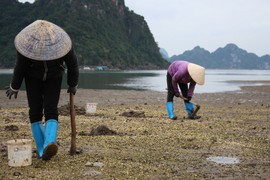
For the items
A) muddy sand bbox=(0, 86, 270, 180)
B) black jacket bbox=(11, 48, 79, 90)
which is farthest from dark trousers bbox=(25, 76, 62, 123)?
muddy sand bbox=(0, 86, 270, 180)

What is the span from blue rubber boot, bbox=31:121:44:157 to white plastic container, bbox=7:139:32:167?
456 millimetres

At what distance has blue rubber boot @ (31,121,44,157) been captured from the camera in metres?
5.88

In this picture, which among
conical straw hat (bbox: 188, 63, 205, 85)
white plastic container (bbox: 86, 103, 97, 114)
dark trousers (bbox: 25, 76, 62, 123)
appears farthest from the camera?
white plastic container (bbox: 86, 103, 97, 114)

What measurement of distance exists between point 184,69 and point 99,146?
4.73 metres

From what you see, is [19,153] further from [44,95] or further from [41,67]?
[41,67]

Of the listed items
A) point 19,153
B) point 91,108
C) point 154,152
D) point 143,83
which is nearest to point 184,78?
point 91,108

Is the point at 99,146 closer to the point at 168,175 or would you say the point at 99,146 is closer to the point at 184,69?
the point at 168,175

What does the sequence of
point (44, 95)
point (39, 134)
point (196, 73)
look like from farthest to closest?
point (196, 73)
point (39, 134)
point (44, 95)

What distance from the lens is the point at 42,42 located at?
18.1 feet

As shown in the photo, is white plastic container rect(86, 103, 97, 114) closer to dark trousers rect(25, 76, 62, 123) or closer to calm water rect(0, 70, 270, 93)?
dark trousers rect(25, 76, 62, 123)

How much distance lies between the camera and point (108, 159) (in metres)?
5.97

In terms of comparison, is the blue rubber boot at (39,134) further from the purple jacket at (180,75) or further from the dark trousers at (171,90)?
the dark trousers at (171,90)

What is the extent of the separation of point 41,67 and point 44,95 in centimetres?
43

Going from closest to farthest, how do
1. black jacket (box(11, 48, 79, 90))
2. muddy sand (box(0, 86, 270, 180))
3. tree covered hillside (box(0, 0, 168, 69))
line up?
muddy sand (box(0, 86, 270, 180)), black jacket (box(11, 48, 79, 90)), tree covered hillside (box(0, 0, 168, 69))
